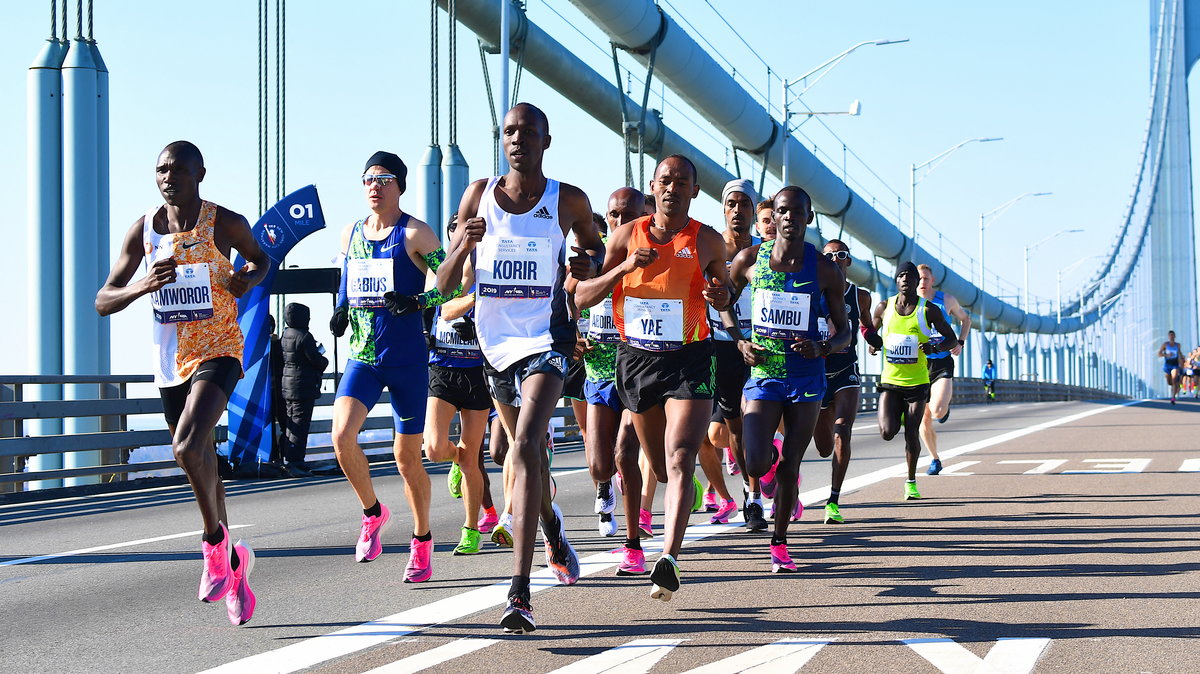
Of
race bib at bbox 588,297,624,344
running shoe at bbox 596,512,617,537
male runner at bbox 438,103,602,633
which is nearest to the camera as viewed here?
male runner at bbox 438,103,602,633

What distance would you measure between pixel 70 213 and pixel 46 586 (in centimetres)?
855

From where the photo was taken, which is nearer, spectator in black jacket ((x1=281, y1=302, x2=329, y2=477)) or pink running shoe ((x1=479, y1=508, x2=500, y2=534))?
pink running shoe ((x1=479, y1=508, x2=500, y2=534))

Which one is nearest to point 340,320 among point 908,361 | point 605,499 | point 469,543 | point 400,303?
point 400,303

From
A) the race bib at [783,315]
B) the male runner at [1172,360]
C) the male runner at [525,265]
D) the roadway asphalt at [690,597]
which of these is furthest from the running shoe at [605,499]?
the male runner at [1172,360]

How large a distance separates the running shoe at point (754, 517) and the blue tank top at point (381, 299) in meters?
2.93

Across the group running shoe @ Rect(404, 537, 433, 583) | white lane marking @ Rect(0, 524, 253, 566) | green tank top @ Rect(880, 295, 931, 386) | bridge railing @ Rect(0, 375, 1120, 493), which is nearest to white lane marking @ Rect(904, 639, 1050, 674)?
running shoe @ Rect(404, 537, 433, 583)

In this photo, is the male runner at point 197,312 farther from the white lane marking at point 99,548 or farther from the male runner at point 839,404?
the male runner at point 839,404

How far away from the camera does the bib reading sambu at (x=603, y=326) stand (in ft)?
27.2

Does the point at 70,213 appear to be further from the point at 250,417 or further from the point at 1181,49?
the point at 1181,49

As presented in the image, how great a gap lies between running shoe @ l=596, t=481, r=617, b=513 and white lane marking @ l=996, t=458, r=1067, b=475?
644 centimetres

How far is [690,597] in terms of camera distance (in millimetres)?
6223

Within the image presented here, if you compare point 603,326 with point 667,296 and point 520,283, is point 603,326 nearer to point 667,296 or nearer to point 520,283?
point 667,296

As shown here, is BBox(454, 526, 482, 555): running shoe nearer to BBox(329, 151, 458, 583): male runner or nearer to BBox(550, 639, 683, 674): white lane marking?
BBox(329, 151, 458, 583): male runner

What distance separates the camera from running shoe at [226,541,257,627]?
5559 mm
